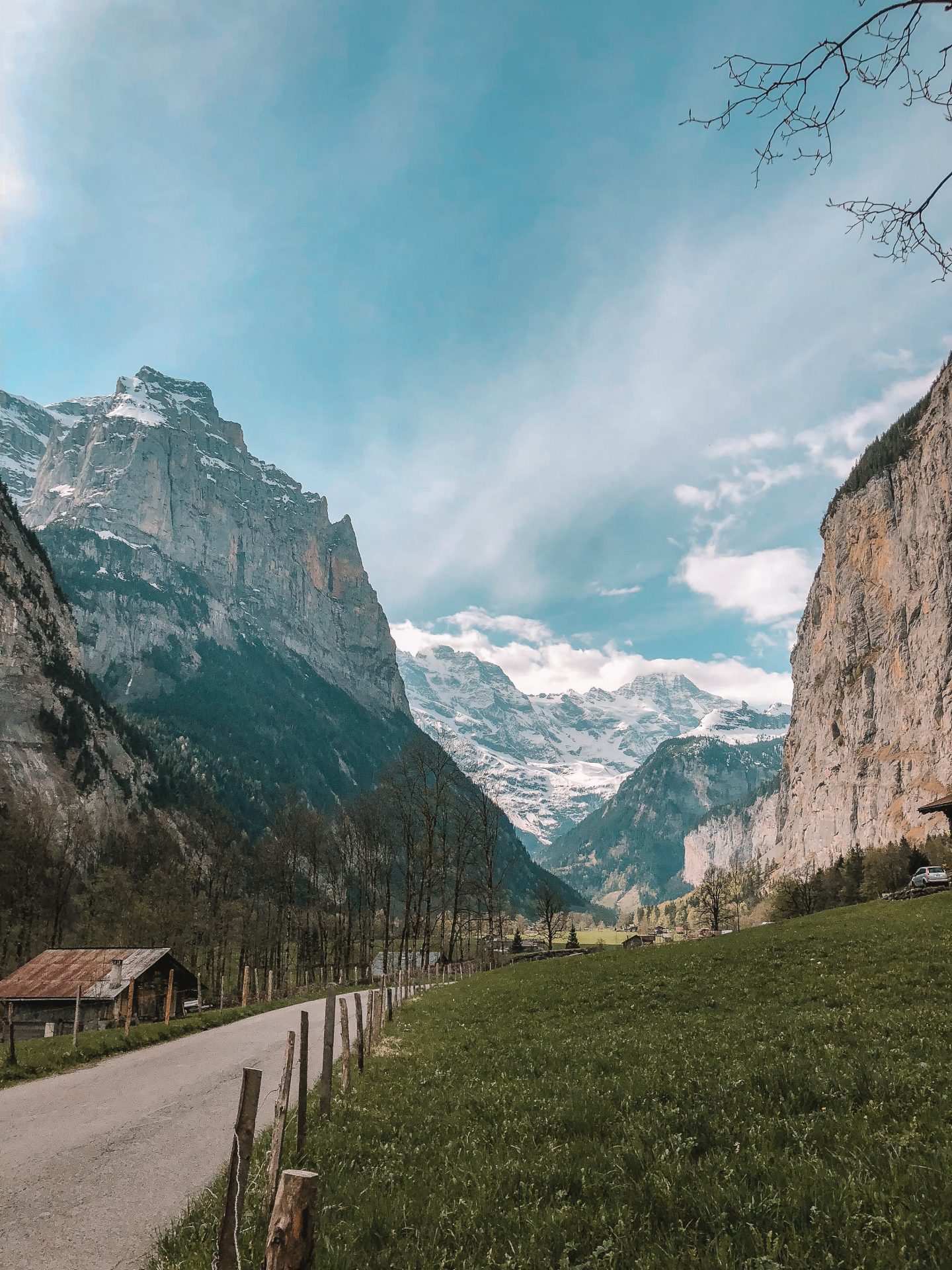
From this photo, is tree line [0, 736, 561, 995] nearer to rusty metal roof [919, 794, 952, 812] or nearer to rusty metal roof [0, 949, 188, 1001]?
rusty metal roof [0, 949, 188, 1001]

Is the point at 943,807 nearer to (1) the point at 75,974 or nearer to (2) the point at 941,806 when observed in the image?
(2) the point at 941,806

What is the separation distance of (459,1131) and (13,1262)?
196 inches

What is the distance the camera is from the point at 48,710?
5246 inches

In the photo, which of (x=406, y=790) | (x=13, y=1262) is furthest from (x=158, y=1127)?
(x=406, y=790)

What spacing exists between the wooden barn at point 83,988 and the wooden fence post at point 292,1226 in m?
46.9

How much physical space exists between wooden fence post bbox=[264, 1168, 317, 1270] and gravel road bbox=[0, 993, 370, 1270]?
387 cm

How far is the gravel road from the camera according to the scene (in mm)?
7660

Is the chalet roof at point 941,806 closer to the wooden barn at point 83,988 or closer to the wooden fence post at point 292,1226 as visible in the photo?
the wooden barn at point 83,988

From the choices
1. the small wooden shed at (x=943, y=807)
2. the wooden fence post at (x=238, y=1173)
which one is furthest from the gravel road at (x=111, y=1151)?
the small wooden shed at (x=943, y=807)

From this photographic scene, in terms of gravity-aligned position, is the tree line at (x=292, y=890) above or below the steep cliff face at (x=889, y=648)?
below

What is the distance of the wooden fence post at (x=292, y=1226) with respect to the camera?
434 cm

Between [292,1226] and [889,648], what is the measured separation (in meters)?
189

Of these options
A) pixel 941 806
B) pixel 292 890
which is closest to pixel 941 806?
pixel 941 806

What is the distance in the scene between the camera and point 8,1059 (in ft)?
68.6
